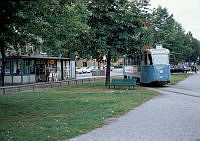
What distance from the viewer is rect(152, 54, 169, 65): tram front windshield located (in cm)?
2816

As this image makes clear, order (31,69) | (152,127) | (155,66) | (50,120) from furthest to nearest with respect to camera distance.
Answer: (31,69)
(155,66)
(50,120)
(152,127)

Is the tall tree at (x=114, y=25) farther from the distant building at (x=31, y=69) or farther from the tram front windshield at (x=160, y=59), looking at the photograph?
the distant building at (x=31, y=69)

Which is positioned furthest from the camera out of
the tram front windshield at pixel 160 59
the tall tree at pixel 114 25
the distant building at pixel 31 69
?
the distant building at pixel 31 69

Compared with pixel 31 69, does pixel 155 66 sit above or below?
above

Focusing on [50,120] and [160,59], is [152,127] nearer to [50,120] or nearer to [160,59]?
[50,120]

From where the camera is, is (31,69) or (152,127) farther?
(31,69)

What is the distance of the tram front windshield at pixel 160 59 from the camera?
1109 inches

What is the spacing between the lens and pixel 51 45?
17.1 metres

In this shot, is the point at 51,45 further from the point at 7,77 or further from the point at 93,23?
the point at 7,77

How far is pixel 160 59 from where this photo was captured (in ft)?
93.0

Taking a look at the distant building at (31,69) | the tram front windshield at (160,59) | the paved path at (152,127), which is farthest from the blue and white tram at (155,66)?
the paved path at (152,127)

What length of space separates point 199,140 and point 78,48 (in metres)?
19.8

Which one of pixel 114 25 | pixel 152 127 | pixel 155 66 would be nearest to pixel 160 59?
pixel 155 66

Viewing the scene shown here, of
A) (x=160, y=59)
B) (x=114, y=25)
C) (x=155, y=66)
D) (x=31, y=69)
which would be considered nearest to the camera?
(x=114, y=25)
